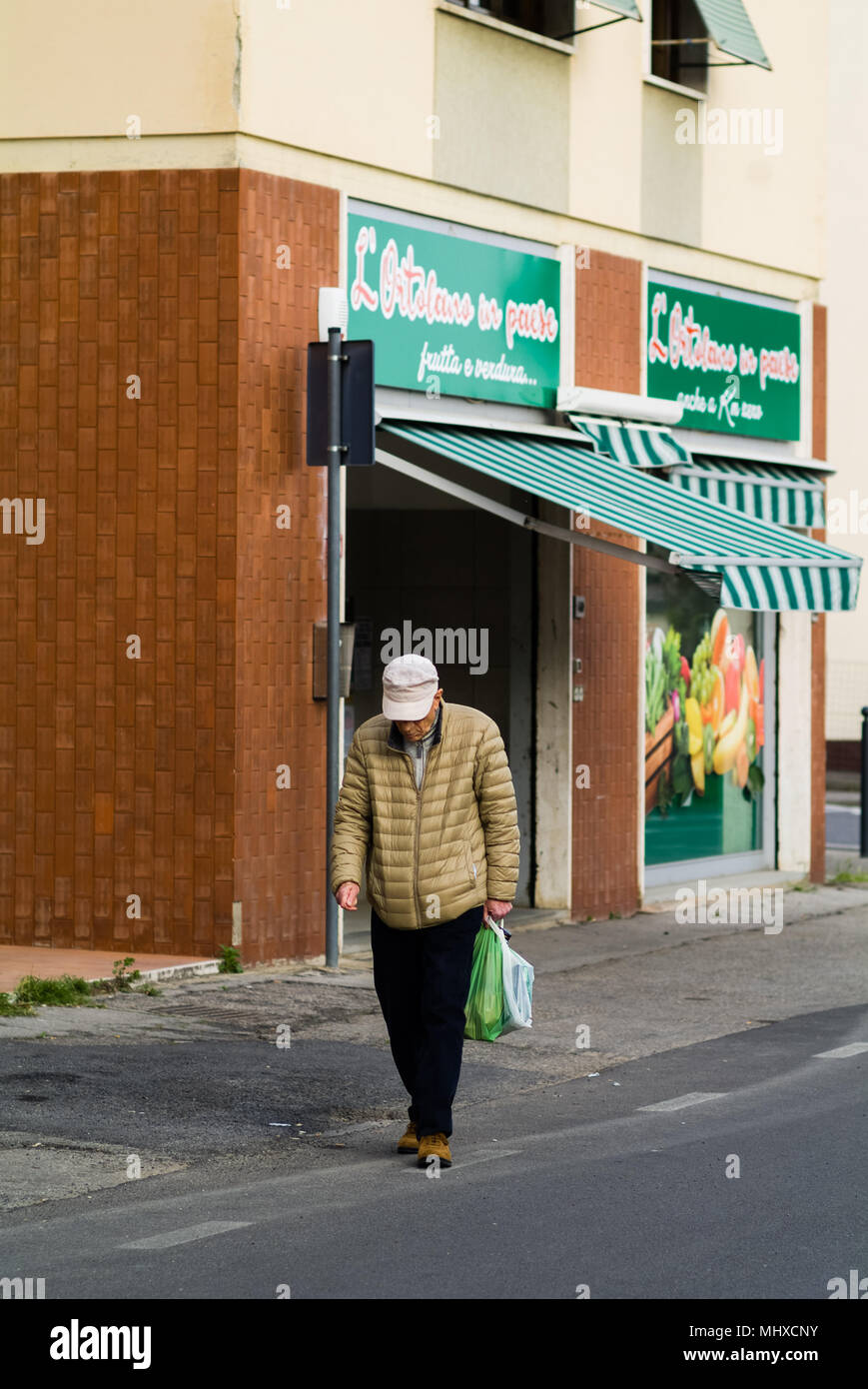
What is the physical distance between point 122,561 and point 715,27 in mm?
6431

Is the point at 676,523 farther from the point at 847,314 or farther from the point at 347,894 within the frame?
the point at 847,314

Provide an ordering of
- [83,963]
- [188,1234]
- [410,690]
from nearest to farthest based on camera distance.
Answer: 1. [188,1234]
2. [410,690]
3. [83,963]

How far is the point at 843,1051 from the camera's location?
9789 millimetres

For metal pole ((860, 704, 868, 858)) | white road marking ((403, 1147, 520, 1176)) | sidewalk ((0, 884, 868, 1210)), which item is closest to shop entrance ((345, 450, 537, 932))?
sidewalk ((0, 884, 868, 1210))

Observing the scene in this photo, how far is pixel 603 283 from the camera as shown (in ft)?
47.3

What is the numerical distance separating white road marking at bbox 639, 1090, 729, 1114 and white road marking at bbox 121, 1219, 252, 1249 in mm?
2552

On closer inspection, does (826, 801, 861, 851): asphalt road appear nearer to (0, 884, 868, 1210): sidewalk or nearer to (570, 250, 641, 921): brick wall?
(570, 250, 641, 921): brick wall

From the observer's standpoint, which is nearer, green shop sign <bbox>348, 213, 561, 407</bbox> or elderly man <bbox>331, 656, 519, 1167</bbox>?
elderly man <bbox>331, 656, 519, 1167</bbox>

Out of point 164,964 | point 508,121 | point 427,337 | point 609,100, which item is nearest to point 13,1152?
point 164,964

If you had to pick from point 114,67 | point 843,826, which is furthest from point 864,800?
point 114,67

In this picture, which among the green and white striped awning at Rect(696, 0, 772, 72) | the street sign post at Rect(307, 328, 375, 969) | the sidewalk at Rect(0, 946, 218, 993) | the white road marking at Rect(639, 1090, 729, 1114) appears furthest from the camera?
the green and white striped awning at Rect(696, 0, 772, 72)

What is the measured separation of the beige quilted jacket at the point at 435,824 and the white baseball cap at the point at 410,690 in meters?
0.17

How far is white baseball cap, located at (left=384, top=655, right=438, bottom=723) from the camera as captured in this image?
7.27 meters

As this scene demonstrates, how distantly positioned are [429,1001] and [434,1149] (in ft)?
1.72
